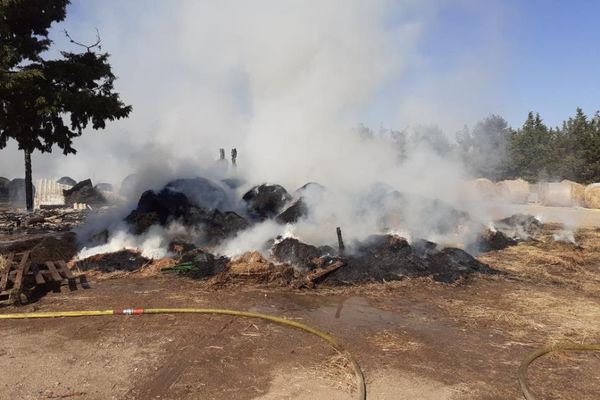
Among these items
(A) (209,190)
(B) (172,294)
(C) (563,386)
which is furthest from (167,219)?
(C) (563,386)

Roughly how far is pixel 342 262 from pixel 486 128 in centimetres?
3574

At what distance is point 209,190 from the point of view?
13328 mm

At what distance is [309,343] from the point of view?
5.48m

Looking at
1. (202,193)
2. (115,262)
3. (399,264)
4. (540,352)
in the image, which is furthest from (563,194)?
(115,262)

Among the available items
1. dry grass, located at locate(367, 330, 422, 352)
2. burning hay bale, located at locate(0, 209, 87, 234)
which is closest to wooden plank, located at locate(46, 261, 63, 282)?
dry grass, located at locate(367, 330, 422, 352)

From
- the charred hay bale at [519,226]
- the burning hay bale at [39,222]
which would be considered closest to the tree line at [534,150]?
the charred hay bale at [519,226]

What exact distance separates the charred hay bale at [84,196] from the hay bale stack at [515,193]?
25.6 meters

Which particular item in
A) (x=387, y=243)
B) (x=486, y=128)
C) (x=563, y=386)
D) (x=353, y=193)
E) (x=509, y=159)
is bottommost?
(x=563, y=386)

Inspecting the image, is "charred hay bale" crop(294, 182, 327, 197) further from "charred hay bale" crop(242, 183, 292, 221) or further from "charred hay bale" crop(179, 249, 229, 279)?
"charred hay bale" crop(179, 249, 229, 279)

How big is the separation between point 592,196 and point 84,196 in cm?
3001

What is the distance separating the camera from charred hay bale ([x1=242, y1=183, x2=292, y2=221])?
42.9 feet

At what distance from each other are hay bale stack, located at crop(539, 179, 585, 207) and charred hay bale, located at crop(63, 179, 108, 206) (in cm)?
2729

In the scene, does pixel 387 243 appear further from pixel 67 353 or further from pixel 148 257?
pixel 67 353

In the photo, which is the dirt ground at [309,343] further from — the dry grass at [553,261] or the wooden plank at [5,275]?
the wooden plank at [5,275]
